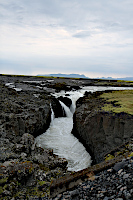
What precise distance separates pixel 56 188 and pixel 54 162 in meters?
6.73

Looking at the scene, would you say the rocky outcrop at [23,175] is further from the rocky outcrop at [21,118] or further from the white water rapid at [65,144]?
the white water rapid at [65,144]

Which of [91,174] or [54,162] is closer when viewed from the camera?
[91,174]

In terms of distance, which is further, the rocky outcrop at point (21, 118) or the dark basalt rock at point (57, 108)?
the dark basalt rock at point (57, 108)

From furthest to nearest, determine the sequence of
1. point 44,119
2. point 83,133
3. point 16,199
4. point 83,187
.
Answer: point 44,119, point 83,133, point 16,199, point 83,187

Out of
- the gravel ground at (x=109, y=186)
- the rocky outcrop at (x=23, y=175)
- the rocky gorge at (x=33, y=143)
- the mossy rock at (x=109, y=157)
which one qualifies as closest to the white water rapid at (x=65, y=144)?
the rocky gorge at (x=33, y=143)

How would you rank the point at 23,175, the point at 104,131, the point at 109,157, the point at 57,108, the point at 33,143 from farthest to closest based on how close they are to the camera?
1. the point at 57,108
2. the point at 104,131
3. the point at 33,143
4. the point at 109,157
5. the point at 23,175

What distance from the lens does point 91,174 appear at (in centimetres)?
852

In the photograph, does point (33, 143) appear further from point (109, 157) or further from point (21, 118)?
point (109, 157)

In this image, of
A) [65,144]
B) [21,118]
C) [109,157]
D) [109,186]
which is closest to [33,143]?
[21,118]

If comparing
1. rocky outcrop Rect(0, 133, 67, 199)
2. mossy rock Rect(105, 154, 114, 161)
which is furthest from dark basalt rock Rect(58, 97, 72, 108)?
mossy rock Rect(105, 154, 114, 161)

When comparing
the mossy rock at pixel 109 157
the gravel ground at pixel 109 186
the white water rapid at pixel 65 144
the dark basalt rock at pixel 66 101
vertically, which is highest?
the dark basalt rock at pixel 66 101

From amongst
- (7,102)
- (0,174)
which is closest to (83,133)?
(7,102)

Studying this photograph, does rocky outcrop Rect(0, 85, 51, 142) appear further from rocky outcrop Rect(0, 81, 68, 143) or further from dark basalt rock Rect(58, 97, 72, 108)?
dark basalt rock Rect(58, 97, 72, 108)

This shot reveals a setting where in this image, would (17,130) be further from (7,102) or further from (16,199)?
(16,199)
